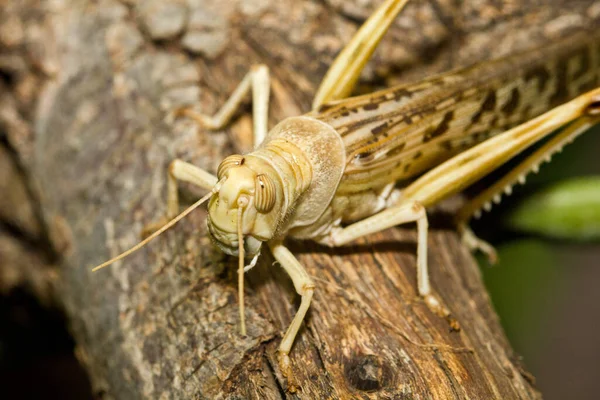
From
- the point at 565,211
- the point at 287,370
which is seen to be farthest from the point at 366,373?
the point at 565,211

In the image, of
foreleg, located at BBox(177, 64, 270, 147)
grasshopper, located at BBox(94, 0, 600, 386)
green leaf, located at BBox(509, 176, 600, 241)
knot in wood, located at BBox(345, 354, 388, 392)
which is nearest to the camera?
knot in wood, located at BBox(345, 354, 388, 392)

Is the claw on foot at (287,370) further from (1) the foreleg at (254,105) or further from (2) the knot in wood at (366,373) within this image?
(1) the foreleg at (254,105)

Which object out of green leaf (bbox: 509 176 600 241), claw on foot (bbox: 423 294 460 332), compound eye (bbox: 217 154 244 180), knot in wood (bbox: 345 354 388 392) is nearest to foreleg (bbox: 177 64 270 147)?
compound eye (bbox: 217 154 244 180)

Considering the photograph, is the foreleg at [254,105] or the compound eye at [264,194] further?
the foreleg at [254,105]

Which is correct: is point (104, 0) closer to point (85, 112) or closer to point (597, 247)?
point (85, 112)

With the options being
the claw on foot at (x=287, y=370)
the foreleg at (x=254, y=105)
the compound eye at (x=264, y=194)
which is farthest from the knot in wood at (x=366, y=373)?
the foreleg at (x=254, y=105)

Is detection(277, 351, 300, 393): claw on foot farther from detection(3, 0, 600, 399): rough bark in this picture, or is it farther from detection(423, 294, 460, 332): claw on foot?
detection(423, 294, 460, 332): claw on foot
